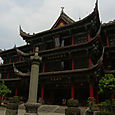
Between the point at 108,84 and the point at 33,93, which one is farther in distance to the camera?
the point at 108,84

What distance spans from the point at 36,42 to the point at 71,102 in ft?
50.3

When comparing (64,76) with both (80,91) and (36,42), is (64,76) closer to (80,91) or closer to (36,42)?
(80,91)

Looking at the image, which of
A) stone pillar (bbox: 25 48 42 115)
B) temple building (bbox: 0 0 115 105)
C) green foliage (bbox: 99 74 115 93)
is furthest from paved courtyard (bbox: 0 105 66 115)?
stone pillar (bbox: 25 48 42 115)

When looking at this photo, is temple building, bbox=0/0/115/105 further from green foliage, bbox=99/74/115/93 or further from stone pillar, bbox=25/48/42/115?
stone pillar, bbox=25/48/42/115

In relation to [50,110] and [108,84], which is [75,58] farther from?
[108,84]

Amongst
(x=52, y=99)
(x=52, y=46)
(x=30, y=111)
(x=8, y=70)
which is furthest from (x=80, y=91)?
(x=8, y=70)

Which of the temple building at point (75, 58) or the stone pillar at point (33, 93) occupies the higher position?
the temple building at point (75, 58)

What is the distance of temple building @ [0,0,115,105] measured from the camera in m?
15.8

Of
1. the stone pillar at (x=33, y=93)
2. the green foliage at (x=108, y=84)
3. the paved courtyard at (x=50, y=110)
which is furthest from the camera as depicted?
the paved courtyard at (x=50, y=110)

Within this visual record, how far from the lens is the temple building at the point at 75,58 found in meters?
15.8

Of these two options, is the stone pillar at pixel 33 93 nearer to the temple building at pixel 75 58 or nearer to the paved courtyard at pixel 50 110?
the paved courtyard at pixel 50 110

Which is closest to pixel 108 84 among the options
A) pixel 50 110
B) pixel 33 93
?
pixel 33 93

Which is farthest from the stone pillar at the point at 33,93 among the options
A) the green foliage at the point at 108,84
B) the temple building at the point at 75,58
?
the temple building at the point at 75,58

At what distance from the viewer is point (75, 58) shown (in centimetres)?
1783
